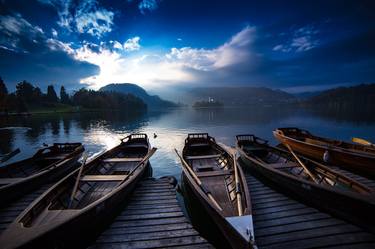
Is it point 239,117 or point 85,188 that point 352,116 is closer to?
point 239,117

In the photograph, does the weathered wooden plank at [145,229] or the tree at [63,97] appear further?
the tree at [63,97]

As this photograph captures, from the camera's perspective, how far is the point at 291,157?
1266cm

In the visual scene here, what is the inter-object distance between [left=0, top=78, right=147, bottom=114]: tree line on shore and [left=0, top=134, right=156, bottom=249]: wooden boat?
10698 cm

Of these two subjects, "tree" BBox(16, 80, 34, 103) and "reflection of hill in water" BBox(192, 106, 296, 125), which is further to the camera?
"tree" BBox(16, 80, 34, 103)

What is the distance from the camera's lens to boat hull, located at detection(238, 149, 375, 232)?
6.11 m

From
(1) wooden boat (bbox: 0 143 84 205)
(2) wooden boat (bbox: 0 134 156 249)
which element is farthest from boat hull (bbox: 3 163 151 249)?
(1) wooden boat (bbox: 0 143 84 205)

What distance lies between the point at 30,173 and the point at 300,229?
16513 mm

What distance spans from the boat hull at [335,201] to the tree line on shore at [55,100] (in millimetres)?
115182

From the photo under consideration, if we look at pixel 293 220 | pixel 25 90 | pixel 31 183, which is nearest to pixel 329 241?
pixel 293 220

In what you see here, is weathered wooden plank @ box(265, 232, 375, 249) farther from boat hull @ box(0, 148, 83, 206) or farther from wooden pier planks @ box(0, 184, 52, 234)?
boat hull @ box(0, 148, 83, 206)

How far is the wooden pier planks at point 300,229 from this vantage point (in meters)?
5.91

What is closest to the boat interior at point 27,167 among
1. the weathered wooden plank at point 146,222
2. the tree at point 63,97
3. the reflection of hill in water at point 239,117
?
the weathered wooden plank at point 146,222

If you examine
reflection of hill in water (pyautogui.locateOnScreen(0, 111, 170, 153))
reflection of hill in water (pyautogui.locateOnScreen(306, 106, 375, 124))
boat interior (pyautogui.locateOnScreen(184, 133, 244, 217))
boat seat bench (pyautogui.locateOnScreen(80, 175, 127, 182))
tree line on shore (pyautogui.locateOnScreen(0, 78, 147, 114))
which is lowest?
reflection of hill in water (pyautogui.locateOnScreen(306, 106, 375, 124))

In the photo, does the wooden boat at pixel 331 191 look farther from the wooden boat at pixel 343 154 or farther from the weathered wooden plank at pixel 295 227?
the wooden boat at pixel 343 154
